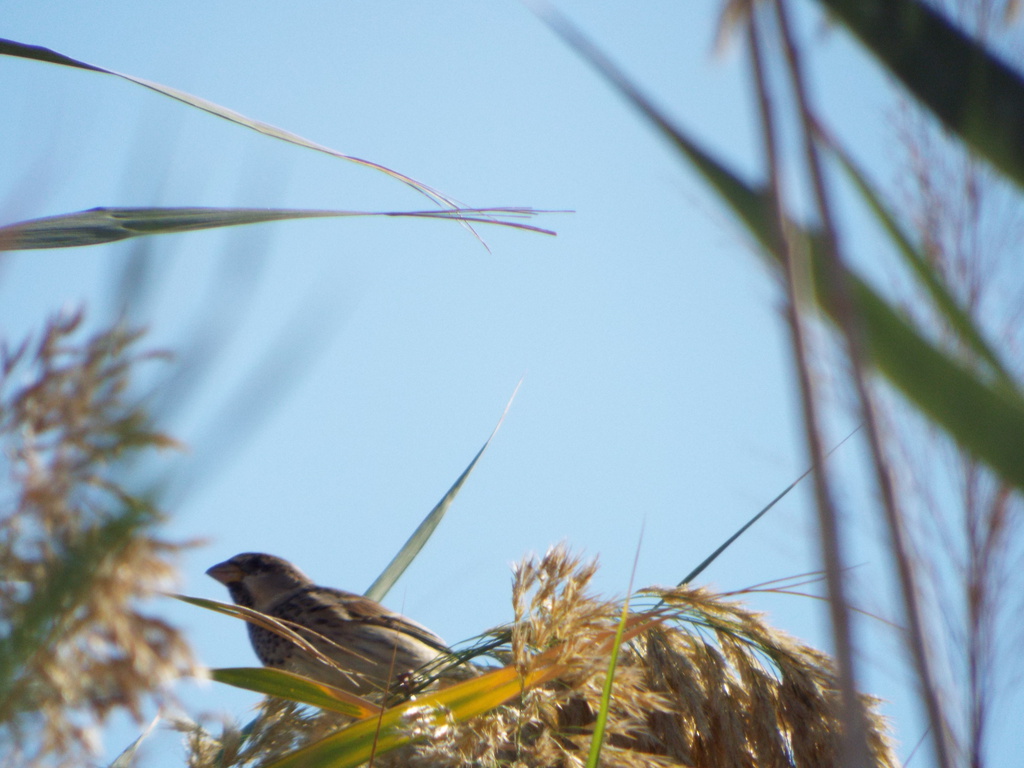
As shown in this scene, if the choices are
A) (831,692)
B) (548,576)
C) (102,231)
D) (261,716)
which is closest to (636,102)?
(102,231)

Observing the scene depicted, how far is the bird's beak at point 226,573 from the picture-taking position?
4098 mm

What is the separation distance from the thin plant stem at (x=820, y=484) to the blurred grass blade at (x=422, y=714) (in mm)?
578

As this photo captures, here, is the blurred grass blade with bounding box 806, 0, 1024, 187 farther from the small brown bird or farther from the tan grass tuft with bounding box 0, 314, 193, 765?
the small brown bird

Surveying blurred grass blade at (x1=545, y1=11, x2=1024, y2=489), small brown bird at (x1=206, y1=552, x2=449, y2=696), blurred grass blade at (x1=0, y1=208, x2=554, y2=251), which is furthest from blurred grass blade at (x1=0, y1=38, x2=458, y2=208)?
small brown bird at (x1=206, y1=552, x2=449, y2=696)

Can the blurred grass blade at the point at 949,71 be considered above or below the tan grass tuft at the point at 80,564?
above

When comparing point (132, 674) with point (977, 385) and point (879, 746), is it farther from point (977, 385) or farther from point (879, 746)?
point (879, 746)

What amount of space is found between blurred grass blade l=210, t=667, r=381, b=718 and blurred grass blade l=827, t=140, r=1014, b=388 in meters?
0.79

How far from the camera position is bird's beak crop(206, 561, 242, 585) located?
4098mm

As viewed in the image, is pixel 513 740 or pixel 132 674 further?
pixel 513 740

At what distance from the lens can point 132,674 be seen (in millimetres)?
426

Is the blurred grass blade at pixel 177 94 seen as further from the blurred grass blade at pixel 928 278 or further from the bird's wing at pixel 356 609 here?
the bird's wing at pixel 356 609

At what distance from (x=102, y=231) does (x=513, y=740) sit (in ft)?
2.50

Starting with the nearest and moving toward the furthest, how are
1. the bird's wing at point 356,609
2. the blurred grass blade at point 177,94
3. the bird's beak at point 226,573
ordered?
the blurred grass blade at point 177,94 → the bird's wing at point 356,609 → the bird's beak at point 226,573

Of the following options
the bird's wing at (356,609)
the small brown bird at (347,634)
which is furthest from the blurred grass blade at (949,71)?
the bird's wing at (356,609)
